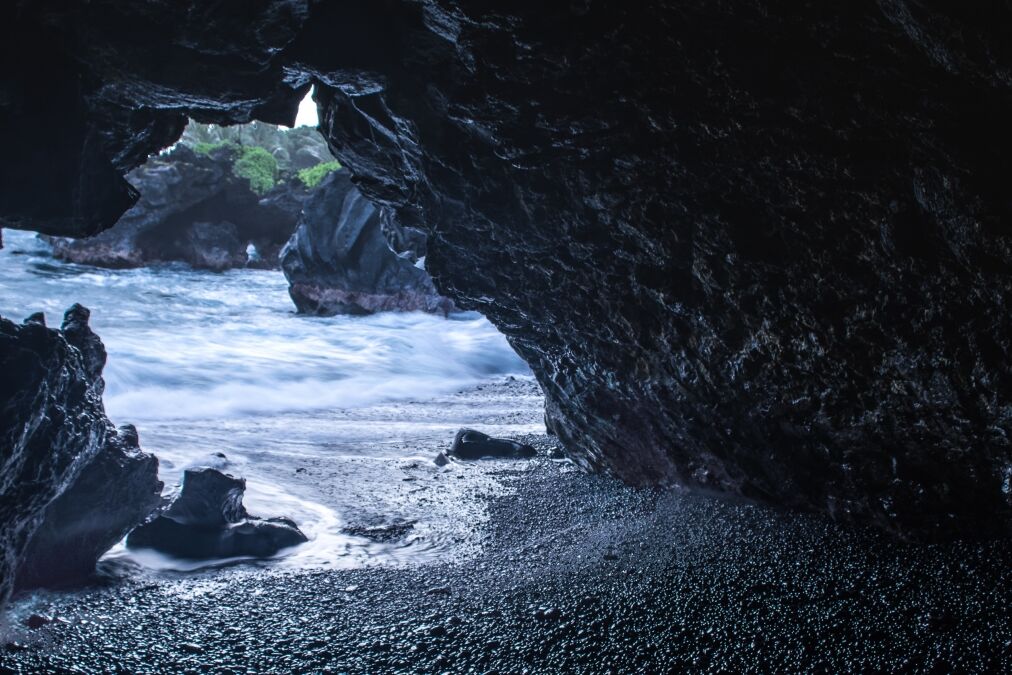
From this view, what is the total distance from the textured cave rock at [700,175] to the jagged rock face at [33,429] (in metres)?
0.75

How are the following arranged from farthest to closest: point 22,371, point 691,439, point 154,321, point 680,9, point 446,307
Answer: point 446,307
point 154,321
point 691,439
point 22,371
point 680,9

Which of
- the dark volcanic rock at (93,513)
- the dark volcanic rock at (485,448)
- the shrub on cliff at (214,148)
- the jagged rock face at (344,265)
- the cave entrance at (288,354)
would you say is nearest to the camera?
the dark volcanic rock at (93,513)

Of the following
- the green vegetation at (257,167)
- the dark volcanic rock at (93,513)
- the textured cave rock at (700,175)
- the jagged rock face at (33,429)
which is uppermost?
the green vegetation at (257,167)

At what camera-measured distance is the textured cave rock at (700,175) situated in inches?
71.1

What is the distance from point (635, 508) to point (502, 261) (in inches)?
61.0

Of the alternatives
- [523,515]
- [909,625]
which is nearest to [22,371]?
[523,515]

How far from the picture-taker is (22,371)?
247 cm

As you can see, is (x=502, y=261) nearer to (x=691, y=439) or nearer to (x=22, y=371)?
(x=691, y=439)

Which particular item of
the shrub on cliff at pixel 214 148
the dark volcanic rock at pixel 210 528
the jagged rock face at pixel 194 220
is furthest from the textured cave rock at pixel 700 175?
the shrub on cliff at pixel 214 148

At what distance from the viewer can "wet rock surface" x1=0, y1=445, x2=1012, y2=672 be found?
1.77 meters

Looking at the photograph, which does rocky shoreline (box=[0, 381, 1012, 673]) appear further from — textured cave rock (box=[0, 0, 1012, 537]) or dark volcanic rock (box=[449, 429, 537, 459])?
dark volcanic rock (box=[449, 429, 537, 459])

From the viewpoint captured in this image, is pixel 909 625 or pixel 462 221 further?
pixel 462 221

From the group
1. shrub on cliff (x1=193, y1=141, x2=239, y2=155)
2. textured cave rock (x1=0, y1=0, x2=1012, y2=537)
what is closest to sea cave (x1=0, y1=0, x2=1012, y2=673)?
textured cave rock (x1=0, y1=0, x2=1012, y2=537)

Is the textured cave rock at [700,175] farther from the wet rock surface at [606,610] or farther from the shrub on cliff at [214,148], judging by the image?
the shrub on cliff at [214,148]
